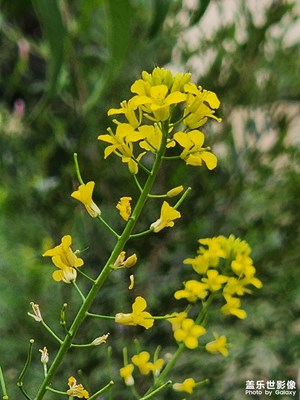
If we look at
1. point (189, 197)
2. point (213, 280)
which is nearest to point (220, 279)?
point (213, 280)

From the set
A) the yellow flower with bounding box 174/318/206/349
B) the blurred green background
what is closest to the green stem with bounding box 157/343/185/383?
the yellow flower with bounding box 174/318/206/349

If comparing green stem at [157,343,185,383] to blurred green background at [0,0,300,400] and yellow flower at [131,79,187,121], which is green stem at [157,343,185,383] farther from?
blurred green background at [0,0,300,400]

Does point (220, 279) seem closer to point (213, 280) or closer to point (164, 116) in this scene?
point (213, 280)

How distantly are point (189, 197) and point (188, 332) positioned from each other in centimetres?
36

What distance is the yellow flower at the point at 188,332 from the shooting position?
27cm

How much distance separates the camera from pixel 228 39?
0.69 m

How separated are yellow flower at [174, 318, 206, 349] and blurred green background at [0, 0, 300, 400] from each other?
300 millimetres

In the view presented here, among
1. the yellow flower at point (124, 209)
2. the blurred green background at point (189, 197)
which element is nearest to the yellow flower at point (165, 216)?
the yellow flower at point (124, 209)

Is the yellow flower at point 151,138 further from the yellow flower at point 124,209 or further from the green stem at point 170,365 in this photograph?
the green stem at point 170,365

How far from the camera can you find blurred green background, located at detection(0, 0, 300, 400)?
0.60 m

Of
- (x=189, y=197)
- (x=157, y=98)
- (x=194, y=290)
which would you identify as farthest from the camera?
(x=189, y=197)

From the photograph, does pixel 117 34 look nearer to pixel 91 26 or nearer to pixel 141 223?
pixel 141 223

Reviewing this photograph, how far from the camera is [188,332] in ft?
0.92

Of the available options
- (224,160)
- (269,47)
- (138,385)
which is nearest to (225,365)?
(138,385)
